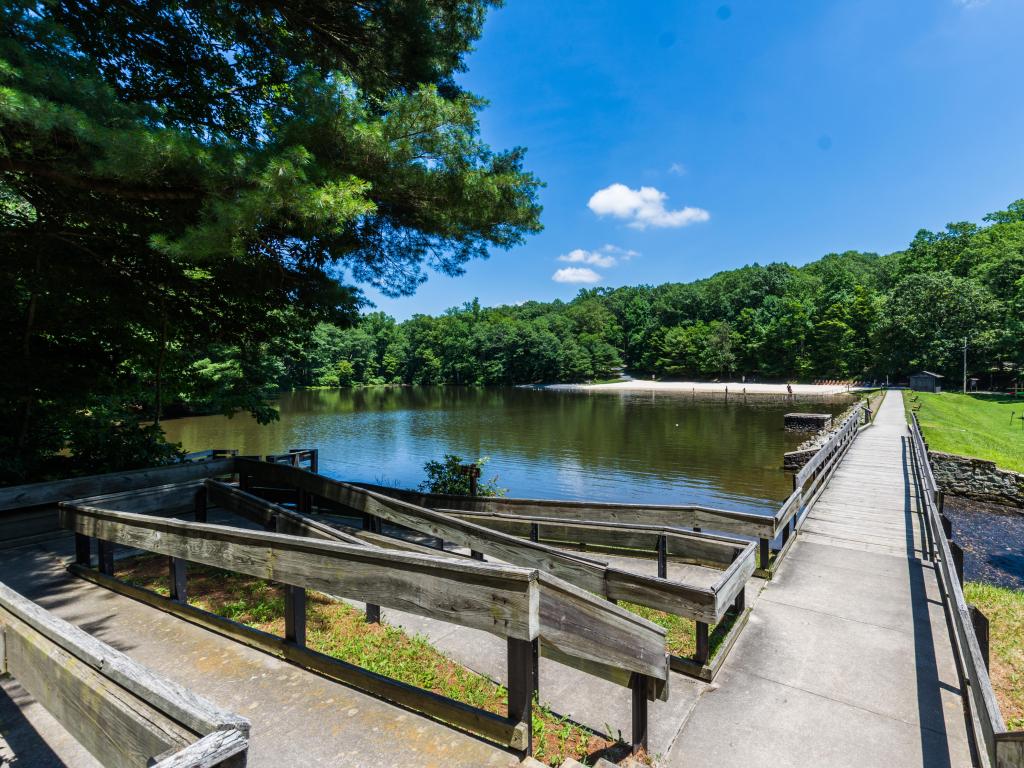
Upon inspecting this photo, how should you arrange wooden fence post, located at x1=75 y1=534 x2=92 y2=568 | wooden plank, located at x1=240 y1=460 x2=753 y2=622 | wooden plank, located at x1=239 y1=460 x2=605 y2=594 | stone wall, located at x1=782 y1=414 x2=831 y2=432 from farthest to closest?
stone wall, located at x1=782 y1=414 x2=831 y2=432, wooden fence post, located at x1=75 y1=534 x2=92 y2=568, wooden plank, located at x1=239 y1=460 x2=605 y2=594, wooden plank, located at x1=240 y1=460 x2=753 y2=622

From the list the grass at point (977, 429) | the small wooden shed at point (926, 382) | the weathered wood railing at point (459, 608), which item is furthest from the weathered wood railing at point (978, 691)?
the small wooden shed at point (926, 382)

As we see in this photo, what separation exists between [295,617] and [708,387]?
78102 millimetres

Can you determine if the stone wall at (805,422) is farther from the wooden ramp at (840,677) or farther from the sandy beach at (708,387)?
the sandy beach at (708,387)

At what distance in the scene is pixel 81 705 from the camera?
160 centimetres

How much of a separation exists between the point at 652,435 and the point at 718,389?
48.5 metres

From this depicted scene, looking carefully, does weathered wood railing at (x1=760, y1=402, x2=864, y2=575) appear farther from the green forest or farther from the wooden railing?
the green forest

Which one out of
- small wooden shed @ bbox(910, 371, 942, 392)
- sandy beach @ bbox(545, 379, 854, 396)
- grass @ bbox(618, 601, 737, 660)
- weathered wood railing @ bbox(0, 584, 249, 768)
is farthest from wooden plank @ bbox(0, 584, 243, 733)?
sandy beach @ bbox(545, 379, 854, 396)

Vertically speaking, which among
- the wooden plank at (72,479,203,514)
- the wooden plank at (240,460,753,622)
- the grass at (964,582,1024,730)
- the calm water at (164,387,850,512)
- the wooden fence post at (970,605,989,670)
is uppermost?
the wooden plank at (72,479,203,514)

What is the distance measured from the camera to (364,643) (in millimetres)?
3570

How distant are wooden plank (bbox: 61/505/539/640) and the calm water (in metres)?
13.2

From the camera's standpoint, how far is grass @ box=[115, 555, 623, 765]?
9.32ft

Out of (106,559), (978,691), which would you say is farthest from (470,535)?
(978,691)

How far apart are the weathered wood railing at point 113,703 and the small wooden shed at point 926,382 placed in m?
61.4

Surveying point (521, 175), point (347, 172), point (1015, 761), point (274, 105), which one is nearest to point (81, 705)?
point (1015, 761)
